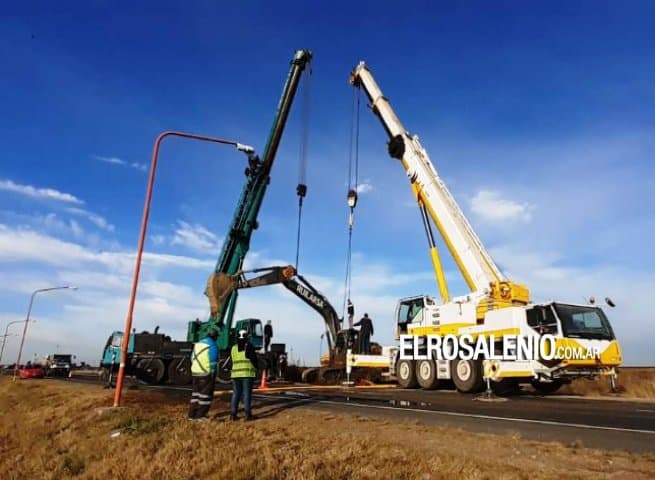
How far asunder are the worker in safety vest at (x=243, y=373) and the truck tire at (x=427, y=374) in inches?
412

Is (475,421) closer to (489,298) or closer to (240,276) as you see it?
(489,298)

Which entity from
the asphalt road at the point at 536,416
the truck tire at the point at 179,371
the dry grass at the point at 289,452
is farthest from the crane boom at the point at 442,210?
the truck tire at the point at 179,371

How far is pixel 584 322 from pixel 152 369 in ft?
64.3

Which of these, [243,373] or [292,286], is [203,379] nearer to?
[243,373]

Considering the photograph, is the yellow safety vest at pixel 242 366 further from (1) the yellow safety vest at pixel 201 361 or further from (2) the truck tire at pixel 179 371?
(2) the truck tire at pixel 179 371

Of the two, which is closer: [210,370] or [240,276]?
[210,370]

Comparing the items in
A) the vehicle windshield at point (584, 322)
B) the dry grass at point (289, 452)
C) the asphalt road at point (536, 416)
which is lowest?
the dry grass at point (289, 452)

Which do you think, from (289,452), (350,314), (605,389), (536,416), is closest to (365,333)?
(350,314)

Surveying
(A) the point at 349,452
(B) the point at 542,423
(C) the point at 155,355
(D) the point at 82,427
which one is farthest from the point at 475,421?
(C) the point at 155,355

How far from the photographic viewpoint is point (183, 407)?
1188cm

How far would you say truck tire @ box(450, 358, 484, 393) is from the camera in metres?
16.6

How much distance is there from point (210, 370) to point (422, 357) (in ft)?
38.2

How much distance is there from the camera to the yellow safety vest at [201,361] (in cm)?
975

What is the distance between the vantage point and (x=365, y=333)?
2530cm
